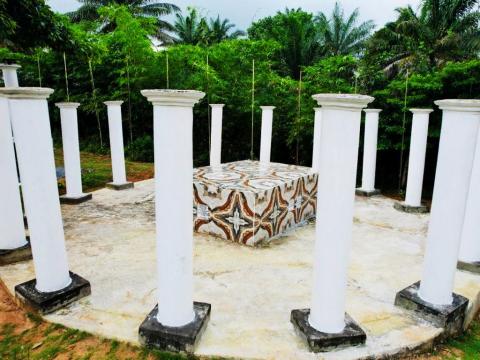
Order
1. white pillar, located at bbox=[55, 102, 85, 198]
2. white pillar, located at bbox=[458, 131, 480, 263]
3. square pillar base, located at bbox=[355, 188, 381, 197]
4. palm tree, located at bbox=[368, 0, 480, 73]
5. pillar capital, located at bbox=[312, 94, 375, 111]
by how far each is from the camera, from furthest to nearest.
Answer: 1. palm tree, located at bbox=[368, 0, 480, 73]
2. square pillar base, located at bbox=[355, 188, 381, 197]
3. white pillar, located at bbox=[55, 102, 85, 198]
4. white pillar, located at bbox=[458, 131, 480, 263]
5. pillar capital, located at bbox=[312, 94, 375, 111]

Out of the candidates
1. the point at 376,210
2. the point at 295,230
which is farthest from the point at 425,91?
the point at 295,230

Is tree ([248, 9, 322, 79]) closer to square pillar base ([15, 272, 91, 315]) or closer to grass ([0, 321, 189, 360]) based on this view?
square pillar base ([15, 272, 91, 315])

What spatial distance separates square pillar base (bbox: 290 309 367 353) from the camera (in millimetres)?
2580

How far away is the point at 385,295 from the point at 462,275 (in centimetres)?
103

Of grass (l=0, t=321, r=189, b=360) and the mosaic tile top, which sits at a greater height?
the mosaic tile top

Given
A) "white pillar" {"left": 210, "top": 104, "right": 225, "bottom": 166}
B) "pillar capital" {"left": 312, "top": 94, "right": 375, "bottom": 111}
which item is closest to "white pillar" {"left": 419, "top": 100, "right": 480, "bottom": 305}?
"pillar capital" {"left": 312, "top": 94, "right": 375, "bottom": 111}

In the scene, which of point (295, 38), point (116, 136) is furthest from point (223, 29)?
point (116, 136)

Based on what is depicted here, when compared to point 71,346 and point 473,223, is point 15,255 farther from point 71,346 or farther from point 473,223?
point 473,223

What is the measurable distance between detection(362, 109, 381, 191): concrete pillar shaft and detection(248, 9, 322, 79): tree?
897 centimetres

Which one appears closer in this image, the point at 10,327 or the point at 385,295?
the point at 10,327

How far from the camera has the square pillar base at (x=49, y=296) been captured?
3042 mm

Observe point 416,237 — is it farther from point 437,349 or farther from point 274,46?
point 274,46

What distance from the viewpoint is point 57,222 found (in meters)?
3.10

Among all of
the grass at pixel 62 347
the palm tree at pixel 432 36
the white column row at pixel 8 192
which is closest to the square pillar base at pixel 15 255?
the white column row at pixel 8 192
